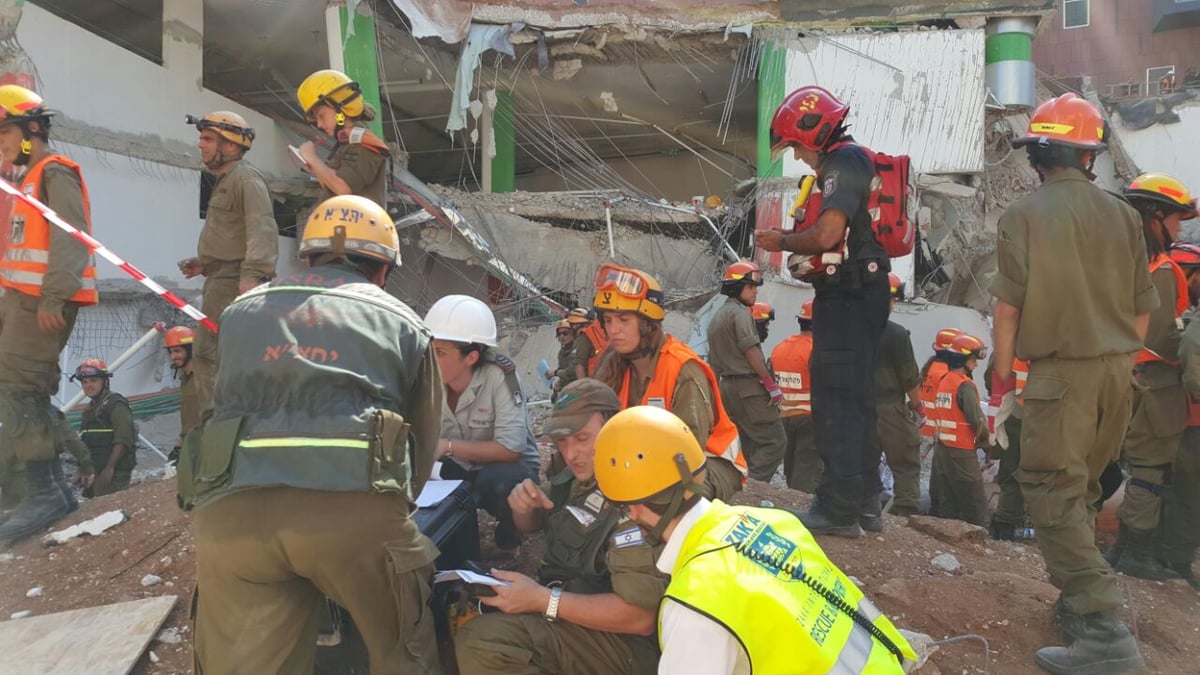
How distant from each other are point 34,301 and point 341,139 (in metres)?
1.75

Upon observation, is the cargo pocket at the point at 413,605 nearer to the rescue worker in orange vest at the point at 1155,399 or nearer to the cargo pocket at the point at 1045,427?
the cargo pocket at the point at 1045,427

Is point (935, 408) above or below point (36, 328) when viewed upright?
below

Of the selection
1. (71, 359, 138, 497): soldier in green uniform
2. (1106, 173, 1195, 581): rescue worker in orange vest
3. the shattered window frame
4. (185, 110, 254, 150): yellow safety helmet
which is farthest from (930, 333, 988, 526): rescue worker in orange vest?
the shattered window frame

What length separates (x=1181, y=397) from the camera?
3.97 metres

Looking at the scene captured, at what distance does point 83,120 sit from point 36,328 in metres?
4.72

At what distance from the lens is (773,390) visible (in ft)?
20.0

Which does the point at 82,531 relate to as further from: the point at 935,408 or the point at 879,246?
the point at 935,408

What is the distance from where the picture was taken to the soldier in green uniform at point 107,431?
6.44 meters

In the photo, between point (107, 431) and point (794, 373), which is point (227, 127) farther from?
point (794, 373)

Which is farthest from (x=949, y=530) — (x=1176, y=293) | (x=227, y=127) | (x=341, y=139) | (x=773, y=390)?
(x=227, y=127)

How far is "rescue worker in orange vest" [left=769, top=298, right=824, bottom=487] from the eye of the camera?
6156 millimetres

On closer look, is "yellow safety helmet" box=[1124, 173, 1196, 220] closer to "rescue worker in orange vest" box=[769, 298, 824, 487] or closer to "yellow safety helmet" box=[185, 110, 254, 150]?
"rescue worker in orange vest" box=[769, 298, 824, 487]

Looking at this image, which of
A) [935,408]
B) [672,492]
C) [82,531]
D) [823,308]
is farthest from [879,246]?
[82,531]

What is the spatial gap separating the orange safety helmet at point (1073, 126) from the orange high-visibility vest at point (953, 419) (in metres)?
3.21
